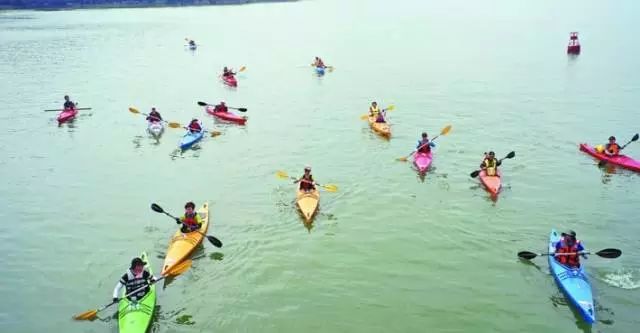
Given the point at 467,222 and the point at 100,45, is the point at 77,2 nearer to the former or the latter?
the point at 100,45

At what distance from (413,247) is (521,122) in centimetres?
1733

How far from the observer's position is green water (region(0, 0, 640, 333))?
1377 cm

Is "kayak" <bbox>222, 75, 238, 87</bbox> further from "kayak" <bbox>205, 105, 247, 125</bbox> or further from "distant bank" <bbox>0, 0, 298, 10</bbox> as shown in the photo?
"distant bank" <bbox>0, 0, 298, 10</bbox>

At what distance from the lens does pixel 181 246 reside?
15734 mm

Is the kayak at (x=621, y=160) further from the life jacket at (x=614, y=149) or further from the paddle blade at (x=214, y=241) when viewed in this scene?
the paddle blade at (x=214, y=241)

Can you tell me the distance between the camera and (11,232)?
18281 mm

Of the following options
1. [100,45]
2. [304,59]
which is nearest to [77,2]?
[100,45]

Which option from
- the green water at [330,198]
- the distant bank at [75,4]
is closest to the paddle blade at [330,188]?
the green water at [330,198]

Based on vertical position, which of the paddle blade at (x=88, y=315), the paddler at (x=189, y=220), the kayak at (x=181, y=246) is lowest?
the paddle blade at (x=88, y=315)

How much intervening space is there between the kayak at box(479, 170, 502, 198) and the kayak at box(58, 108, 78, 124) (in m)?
24.9

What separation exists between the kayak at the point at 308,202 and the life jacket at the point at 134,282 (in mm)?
6208

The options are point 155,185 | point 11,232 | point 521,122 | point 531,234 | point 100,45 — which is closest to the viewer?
point 531,234

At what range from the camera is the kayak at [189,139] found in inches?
1040

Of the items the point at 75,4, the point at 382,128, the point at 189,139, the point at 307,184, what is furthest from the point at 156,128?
the point at 75,4
